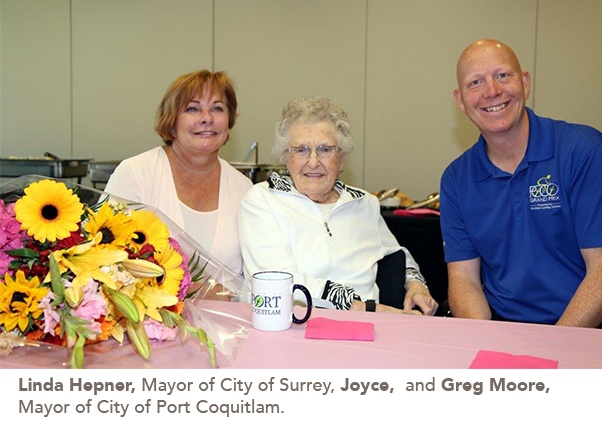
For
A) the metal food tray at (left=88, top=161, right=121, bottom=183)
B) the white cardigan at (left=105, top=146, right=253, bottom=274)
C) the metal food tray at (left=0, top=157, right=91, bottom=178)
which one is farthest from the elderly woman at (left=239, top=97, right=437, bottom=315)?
the metal food tray at (left=0, top=157, right=91, bottom=178)

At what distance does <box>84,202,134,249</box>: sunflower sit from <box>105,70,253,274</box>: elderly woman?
122cm

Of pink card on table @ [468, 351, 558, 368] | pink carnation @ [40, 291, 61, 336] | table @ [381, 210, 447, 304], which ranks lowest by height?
table @ [381, 210, 447, 304]

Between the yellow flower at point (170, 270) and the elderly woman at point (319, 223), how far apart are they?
86cm

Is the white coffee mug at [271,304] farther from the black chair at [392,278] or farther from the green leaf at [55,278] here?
the black chair at [392,278]

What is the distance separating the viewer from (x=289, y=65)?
588cm

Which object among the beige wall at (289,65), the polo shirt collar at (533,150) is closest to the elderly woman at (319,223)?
the polo shirt collar at (533,150)

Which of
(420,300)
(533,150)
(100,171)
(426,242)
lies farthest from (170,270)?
(100,171)

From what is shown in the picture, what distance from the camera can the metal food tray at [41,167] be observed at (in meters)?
4.93

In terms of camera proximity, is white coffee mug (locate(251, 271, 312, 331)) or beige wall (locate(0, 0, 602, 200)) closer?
white coffee mug (locate(251, 271, 312, 331))

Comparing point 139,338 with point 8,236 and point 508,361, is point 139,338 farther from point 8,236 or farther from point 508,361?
point 508,361

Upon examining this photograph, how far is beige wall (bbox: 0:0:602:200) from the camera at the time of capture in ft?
17.3

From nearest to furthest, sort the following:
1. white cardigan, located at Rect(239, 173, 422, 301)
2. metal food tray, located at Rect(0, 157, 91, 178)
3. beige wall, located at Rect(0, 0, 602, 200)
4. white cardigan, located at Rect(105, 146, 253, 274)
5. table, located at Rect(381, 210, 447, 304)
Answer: white cardigan, located at Rect(239, 173, 422, 301)
white cardigan, located at Rect(105, 146, 253, 274)
table, located at Rect(381, 210, 447, 304)
metal food tray, located at Rect(0, 157, 91, 178)
beige wall, located at Rect(0, 0, 602, 200)

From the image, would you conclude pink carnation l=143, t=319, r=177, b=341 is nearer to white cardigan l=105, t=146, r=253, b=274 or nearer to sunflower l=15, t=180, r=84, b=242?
sunflower l=15, t=180, r=84, b=242
